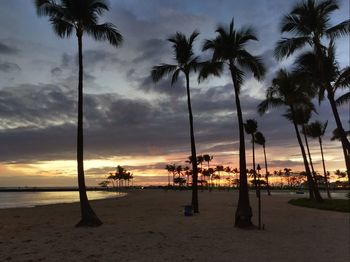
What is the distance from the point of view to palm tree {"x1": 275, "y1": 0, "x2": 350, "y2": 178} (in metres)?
20.0

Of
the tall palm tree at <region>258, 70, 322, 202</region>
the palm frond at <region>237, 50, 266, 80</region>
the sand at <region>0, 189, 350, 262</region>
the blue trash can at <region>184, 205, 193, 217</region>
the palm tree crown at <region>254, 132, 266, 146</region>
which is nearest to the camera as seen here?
the sand at <region>0, 189, 350, 262</region>

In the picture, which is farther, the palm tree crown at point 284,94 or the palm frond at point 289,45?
the palm tree crown at point 284,94

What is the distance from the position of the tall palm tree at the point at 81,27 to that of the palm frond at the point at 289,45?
28.8 feet

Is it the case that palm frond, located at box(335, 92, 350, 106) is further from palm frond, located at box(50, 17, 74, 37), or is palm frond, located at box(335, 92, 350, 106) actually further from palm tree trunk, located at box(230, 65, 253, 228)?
palm frond, located at box(50, 17, 74, 37)

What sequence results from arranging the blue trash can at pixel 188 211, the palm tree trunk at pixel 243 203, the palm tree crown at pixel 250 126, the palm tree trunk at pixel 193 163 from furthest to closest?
1. the palm tree crown at pixel 250 126
2. the palm tree trunk at pixel 193 163
3. the blue trash can at pixel 188 211
4. the palm tree trunk at pixel 243 203

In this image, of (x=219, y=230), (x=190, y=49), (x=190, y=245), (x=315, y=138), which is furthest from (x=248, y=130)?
(x=190, y=245)

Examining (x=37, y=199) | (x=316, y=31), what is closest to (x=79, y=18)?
(x=316, y=31)

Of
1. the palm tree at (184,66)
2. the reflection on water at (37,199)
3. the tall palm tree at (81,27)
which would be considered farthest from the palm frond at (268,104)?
the reflection on water at (37,199)

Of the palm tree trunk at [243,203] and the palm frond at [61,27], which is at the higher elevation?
the palm frond at [61,27]

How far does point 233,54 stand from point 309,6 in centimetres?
507

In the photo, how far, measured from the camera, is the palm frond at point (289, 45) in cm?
2114

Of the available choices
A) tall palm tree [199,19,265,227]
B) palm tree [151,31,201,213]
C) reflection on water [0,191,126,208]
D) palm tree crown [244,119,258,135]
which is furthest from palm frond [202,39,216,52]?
reflection on water [0,191,126,208]

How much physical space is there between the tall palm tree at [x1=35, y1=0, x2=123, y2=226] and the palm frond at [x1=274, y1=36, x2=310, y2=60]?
28.8 feet

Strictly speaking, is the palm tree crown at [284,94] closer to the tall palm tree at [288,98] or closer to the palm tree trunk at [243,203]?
the tall palm tree at [288,98]
